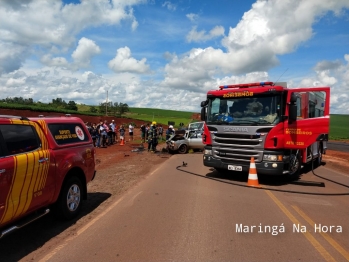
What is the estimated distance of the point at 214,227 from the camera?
5.21 metres

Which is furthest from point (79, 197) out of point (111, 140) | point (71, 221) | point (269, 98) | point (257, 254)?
point (111, 140)

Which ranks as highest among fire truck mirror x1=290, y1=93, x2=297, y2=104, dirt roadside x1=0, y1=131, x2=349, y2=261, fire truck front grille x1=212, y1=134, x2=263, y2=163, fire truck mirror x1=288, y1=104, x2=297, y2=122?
fire truck mirror x1=290, y1=93, x2=297, y2=104

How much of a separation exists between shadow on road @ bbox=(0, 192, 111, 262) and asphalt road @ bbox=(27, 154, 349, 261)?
402 millimetres

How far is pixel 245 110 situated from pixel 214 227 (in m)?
4.92

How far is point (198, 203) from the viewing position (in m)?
6.83

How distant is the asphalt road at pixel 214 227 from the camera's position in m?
4.17

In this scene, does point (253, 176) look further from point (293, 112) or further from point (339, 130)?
point (339, 130)

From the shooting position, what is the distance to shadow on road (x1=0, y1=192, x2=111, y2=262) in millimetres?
4277

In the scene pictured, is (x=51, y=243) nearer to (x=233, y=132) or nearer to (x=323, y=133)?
(x=233, y=132)

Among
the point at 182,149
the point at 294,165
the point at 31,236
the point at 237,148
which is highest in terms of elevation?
the point at 237,148

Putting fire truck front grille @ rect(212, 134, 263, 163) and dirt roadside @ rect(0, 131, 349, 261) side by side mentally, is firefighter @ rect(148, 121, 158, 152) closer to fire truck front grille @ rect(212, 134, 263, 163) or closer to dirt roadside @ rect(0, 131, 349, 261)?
fire truck front grille @ rect(212, 134, 263, 163)

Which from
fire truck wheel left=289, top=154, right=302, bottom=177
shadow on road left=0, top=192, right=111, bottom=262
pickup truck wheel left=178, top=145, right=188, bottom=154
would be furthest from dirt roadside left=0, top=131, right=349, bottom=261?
pickup truck wheel left=178, top=145, right=188, bottom=154

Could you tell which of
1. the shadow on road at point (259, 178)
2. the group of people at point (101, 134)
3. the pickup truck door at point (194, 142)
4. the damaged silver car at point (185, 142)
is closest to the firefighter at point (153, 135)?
A: the damaged silver car at point (185, 142)

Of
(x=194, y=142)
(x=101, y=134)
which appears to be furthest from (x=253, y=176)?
(x=101, y=134)
